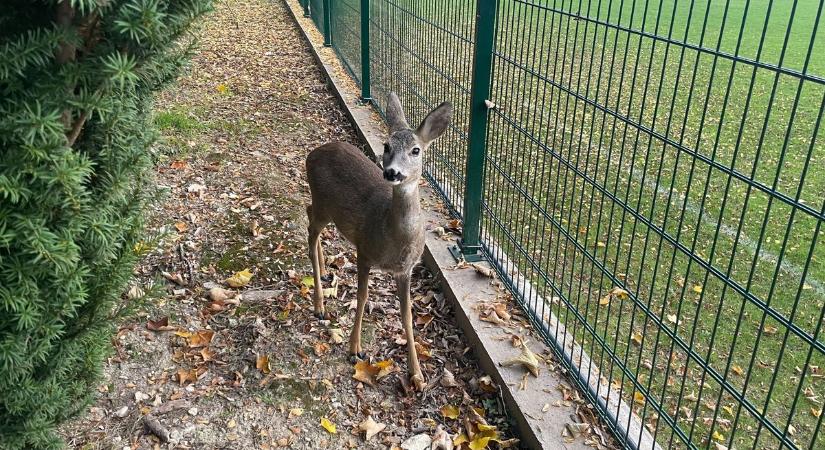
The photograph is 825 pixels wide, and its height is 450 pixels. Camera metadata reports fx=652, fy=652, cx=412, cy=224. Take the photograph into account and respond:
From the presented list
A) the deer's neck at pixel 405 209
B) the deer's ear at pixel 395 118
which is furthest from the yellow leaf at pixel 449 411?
the deer's ear at pixel 395 118

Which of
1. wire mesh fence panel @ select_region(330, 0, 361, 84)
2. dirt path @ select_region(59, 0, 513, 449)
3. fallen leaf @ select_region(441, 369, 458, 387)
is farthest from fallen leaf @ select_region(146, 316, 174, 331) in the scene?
wire mesh fence panel @ select_region(330, 0, 361, 84)

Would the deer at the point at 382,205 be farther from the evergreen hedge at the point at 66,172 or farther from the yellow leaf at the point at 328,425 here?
the evergreen hedge at the point at 66,172

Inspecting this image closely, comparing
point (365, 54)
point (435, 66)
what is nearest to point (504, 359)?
point (435, 66)

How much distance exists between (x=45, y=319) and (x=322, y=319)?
2.16m

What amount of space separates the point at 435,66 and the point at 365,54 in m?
2.81

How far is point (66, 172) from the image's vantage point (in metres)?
1.81

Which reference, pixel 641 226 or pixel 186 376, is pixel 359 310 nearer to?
pixel 186 376

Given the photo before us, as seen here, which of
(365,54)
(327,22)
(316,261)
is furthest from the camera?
(327,22)

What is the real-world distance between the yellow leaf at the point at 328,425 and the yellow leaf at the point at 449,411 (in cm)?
58

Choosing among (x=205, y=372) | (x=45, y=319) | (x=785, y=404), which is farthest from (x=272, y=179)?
(x=785, y=404)

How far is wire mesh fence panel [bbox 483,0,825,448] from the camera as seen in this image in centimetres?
234

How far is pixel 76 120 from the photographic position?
1965mm

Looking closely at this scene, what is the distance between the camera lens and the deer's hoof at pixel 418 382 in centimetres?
360

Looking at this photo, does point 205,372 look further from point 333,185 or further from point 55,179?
point 55,179
